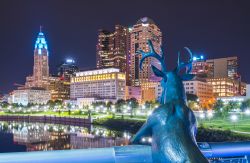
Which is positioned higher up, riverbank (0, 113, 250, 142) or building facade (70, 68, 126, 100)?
building facade (70, 68, 126, 100)

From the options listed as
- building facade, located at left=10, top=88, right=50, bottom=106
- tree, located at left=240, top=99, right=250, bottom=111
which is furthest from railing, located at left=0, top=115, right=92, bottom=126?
building facade, located at left=10, top=88, right=50, bottom=106

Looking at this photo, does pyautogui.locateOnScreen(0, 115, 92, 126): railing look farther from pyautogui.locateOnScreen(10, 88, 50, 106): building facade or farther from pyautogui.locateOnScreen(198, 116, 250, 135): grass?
pyautogui.locateOnScreen(10, 88, 50, 106): building facade

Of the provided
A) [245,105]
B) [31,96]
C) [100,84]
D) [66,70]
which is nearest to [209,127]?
[245,105]

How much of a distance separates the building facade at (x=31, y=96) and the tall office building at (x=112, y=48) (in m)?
37.8

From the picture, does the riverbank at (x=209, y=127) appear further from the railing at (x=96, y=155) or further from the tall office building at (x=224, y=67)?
the tall office building at (x=224, y=67)

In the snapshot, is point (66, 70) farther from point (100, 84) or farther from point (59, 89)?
point (100, 84)

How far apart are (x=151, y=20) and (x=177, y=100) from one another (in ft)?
534

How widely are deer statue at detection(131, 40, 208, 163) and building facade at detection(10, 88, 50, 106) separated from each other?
144m

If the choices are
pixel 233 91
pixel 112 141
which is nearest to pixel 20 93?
pixel 233 91

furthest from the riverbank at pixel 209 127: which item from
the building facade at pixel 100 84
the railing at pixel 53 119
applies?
the building facade at pixel 100 84

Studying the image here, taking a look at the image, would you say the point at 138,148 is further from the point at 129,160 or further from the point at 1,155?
the point at 1,155

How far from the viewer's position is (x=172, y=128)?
11.5 feet

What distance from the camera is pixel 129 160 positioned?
13.8 ft

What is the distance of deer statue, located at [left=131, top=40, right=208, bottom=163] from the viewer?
325 centimetres
